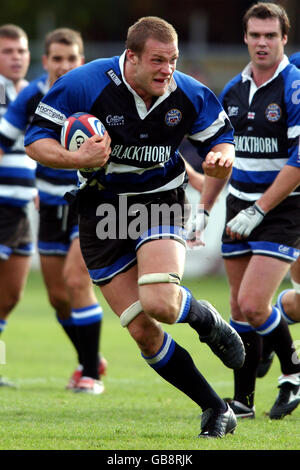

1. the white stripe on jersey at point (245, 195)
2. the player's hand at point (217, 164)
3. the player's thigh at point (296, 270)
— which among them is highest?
the player's hand at point (217, 164)

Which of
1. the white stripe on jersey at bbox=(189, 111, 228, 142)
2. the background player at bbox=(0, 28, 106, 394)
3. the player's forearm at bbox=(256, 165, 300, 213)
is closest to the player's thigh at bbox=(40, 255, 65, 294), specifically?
the background player at bbox=(0, 28, 106, 394)

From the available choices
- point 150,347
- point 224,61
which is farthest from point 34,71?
point 150,347

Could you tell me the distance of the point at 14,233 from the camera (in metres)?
8.47

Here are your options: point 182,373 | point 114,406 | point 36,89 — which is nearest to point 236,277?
point 114,406

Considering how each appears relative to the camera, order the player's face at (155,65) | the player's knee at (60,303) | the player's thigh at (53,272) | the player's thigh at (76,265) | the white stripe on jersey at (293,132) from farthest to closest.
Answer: the player's knee at (60,303) < the player's thigh at (53,272) < the player's thigh at (76,265) < the white stripe on jersey at (293,132) < the player's face at (155,65)

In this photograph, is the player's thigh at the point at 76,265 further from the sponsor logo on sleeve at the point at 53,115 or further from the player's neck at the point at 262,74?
the sponsor logo on sleeve at the point at 53,115

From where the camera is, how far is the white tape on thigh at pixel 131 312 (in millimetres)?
5164

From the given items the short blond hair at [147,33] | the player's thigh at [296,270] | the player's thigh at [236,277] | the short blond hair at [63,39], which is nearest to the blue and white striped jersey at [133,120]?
the short blond hair at [147,33]

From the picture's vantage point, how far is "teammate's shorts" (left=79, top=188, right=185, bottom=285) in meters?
5.37

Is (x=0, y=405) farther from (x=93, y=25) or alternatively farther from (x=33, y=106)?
(x=93, y=25)

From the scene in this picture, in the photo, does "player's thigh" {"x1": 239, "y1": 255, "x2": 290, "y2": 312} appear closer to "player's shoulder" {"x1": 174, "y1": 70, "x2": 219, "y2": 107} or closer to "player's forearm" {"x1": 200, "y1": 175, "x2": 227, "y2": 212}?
"player's forearm" {"x1": 200, "y1": 175, "x2": 227, "y2": 212}

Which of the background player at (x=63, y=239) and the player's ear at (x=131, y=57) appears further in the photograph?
the background player at (x=63, y=239)

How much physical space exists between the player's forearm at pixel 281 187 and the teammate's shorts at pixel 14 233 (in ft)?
10.1

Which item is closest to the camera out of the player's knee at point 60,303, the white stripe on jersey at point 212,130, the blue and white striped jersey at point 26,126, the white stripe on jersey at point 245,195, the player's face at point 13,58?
the white stripe on jersey at point 212,130
